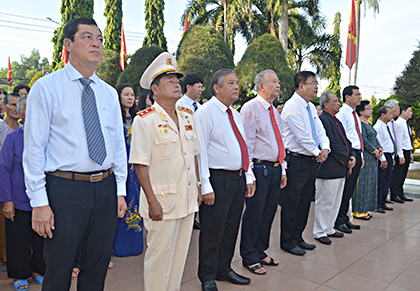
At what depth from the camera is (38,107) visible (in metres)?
1.89

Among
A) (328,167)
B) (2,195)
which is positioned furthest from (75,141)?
(328,167)

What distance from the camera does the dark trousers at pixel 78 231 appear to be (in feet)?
6.27

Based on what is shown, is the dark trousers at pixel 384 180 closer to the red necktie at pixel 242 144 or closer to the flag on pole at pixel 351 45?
the red necktie at pixel 242 144

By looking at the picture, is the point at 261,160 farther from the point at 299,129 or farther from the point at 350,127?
the point at 350,127

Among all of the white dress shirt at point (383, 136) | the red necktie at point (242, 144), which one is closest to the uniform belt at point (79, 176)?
the red necktie at point (242, 144)

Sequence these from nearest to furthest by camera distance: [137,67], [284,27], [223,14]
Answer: [137,67] < [284,27] < [223,14]

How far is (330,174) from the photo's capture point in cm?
446

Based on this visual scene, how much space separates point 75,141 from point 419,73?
10.9m

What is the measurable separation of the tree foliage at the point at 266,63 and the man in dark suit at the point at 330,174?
10.3 meters

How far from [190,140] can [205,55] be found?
13894mm

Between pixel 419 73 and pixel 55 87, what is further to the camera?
pixel 419 73

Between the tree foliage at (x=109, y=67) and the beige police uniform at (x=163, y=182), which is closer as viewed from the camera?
the beige police uniform at (x=163, y=182)

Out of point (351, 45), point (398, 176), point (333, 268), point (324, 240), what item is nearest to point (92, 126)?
point (333, 268)

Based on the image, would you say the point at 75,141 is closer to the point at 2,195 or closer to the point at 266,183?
the point at 2,195
